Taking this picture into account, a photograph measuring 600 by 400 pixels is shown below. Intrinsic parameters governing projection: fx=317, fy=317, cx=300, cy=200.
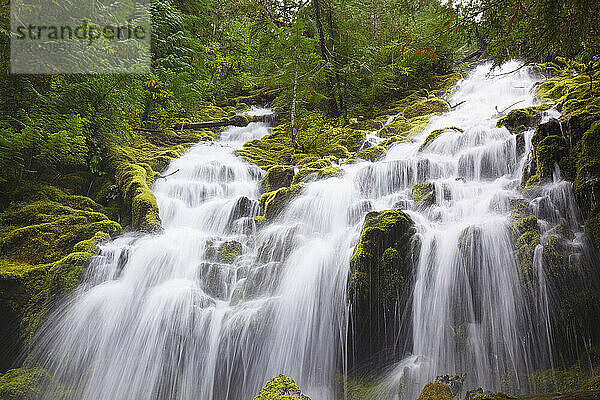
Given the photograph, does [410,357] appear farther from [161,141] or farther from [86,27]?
[161,141]

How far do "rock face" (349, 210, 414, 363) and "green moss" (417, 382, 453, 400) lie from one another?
100 cm

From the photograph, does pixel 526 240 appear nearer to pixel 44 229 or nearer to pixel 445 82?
pixel 44 229

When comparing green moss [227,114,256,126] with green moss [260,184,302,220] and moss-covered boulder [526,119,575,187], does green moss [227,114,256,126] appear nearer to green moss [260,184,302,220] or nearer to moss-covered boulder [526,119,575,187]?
green moss [260,184,302,220]

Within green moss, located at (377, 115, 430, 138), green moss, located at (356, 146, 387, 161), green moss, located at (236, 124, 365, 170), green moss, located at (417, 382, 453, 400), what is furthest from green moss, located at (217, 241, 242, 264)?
green moss, located at (377, 115, 430, 138)

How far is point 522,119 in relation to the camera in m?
6.83

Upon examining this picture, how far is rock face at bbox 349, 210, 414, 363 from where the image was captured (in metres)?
3.99

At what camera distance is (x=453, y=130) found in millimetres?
7820

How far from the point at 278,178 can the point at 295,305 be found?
13.3 feet

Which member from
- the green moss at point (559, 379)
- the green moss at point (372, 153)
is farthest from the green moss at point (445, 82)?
the green moss at point (559, 379)

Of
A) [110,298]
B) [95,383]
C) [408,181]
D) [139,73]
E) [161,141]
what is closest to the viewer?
[95,383]

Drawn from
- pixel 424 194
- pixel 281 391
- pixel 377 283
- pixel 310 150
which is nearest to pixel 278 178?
pixel 310 150

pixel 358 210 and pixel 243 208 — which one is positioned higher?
pixel 243 208

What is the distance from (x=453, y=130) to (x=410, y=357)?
5.93m

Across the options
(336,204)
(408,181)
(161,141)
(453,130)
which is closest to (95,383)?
(336,204)
